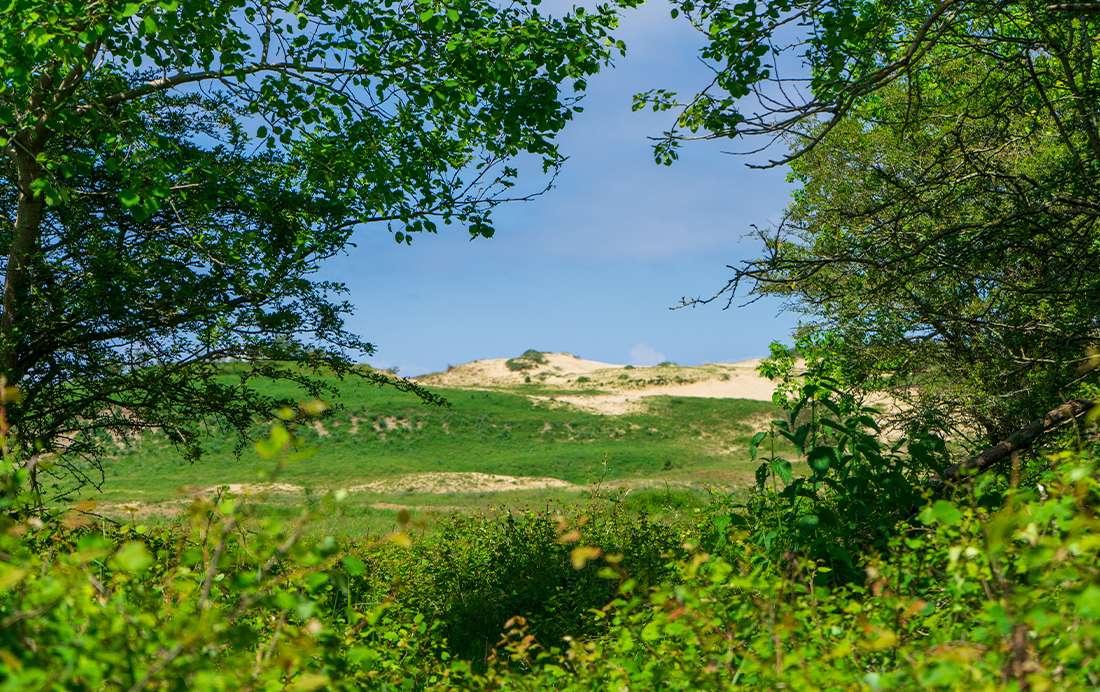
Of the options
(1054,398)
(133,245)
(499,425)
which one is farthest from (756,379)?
(133,245)

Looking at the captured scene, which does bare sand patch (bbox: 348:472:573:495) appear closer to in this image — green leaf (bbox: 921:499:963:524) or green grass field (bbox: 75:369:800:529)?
green grass field (bbox: 75:369:800:529)

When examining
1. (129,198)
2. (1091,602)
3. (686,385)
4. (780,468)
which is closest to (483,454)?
(686,385)

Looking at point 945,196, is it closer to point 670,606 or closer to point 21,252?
point 670,606

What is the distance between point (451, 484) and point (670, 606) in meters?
24.3

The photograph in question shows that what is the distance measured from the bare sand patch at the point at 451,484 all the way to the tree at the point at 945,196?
1572 cm

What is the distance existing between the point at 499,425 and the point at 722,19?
130 feet

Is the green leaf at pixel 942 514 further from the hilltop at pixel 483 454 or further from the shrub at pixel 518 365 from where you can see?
the shrub at pixel 518 365

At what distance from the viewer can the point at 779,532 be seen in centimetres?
562

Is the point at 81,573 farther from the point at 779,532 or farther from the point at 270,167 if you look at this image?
the point at 270,167

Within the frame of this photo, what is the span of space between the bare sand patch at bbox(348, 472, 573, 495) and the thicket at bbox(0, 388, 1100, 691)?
1989 cm

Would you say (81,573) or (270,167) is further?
(270,167)

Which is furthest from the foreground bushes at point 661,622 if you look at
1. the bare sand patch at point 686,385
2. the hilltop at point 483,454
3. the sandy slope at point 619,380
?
the sandy slope at point 619,380

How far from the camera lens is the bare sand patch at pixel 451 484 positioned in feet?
88.1

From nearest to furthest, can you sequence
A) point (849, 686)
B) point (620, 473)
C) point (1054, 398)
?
point (849, 686) → point (1054, 398) → point (620, 473)
